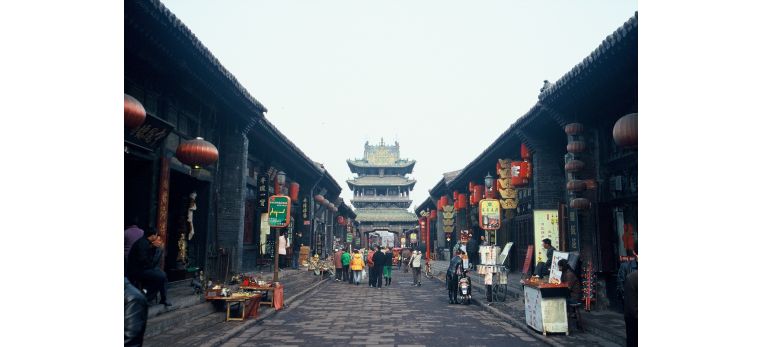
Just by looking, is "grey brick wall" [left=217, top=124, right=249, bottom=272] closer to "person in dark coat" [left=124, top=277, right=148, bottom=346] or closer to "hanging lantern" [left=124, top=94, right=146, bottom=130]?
"hanging lantern" [left=124, top=94, right=146, bottom=130]

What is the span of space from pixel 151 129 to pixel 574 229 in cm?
828

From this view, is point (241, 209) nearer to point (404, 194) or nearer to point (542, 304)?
point (542, 304)

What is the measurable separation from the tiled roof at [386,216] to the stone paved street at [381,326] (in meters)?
35.8

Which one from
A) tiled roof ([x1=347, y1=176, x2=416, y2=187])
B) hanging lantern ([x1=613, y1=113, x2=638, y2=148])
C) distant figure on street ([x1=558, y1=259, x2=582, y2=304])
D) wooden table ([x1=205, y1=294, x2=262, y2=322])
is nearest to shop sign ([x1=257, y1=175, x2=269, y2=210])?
wooden table ([x1=205, y1=294, x2=262, y2=322])

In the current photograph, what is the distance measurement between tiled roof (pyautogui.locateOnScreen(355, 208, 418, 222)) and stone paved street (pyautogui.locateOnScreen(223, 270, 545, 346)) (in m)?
35.8

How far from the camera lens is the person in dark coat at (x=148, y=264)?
706cm

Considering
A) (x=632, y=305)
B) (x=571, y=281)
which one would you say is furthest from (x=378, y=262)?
(x=632, y=305)

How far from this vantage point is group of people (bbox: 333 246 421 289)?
58.8ft

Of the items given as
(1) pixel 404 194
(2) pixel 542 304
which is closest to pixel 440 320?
(2) pixel 542 304

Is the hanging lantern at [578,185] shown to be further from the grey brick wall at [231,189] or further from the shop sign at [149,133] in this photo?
the grey brick wall at [231,189]

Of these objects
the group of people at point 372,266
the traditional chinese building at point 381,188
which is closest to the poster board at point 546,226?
the group of people at point 372,266

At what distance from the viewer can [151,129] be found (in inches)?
296

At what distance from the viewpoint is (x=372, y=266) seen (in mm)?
18281

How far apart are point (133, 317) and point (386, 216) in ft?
152
